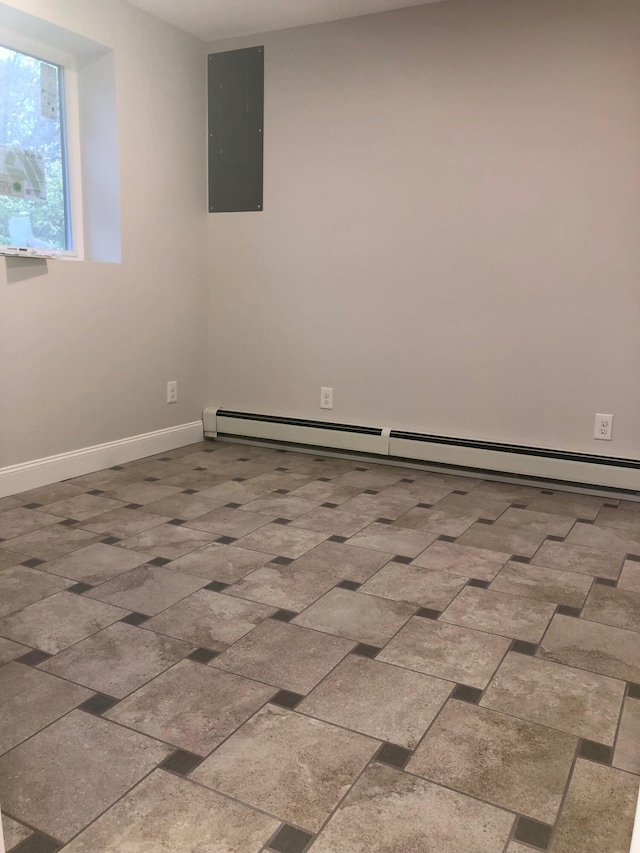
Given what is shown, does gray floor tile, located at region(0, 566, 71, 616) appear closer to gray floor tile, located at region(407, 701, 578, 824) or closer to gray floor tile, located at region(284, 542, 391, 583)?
gray floor tile, located at region(284, 542, 391, 583)

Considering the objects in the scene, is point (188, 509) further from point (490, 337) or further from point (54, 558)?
point (490, 337)

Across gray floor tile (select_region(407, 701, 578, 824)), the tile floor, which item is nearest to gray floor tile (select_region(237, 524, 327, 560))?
the tile floor

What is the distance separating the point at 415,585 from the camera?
2.39m

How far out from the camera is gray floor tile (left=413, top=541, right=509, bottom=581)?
2.53 metres

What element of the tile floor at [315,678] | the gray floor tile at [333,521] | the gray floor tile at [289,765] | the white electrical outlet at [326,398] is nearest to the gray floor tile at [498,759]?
the tile floor at [315,678]

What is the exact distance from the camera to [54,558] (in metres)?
2.55

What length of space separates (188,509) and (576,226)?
228cm

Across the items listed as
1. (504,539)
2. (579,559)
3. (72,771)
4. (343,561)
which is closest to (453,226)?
(504,539)

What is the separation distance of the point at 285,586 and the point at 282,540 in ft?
1.42

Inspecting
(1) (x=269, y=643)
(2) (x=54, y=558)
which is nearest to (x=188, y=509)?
(2) (x=54, y=558)

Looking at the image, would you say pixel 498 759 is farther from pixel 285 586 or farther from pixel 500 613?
pixel 285 586

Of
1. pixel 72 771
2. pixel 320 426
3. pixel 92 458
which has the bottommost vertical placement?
pixel 72 771

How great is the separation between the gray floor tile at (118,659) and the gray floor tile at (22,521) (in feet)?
3.17

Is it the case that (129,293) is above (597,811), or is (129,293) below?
above
